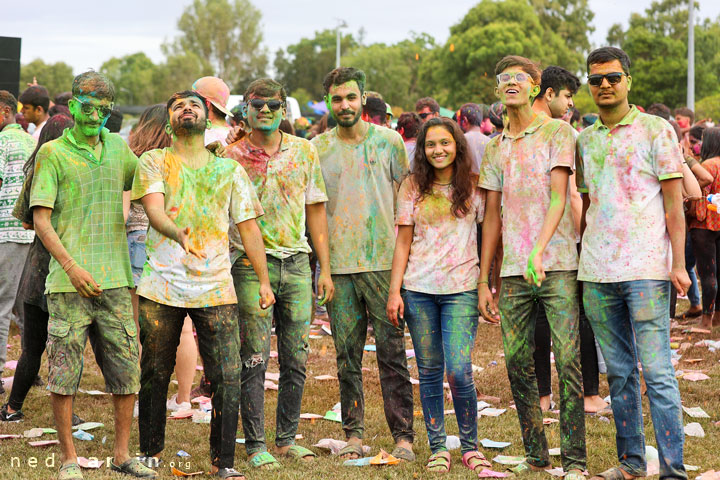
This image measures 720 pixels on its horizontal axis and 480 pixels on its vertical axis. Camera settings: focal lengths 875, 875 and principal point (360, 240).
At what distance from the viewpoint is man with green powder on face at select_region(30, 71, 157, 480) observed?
15.1 feet

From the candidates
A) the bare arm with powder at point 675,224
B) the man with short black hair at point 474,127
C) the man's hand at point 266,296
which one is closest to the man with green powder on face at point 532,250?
the bare arm with powder at point 675,224

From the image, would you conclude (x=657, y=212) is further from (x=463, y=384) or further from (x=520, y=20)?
(x=520, y=20)

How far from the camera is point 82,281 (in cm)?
456

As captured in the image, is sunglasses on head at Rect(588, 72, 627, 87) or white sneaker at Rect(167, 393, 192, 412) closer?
sunglasses on head at Rect(588, 72, 627, 87)

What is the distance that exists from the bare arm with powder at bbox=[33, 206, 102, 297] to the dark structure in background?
6162 mm

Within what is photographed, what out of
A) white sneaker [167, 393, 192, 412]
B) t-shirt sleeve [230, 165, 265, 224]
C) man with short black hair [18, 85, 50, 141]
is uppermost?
man with short black hair [18, 85, 50, 141]

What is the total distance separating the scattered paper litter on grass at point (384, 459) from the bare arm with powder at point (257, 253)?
111cm

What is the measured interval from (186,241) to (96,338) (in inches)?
31.8

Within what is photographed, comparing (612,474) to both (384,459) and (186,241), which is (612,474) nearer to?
(384,459)

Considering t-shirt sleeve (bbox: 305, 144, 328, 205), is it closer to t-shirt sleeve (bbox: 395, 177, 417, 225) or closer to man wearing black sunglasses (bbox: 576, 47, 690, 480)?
t-shirt sleeve (bbox: 395, 177, 417, 225)

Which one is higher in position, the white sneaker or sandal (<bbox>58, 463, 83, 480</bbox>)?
the white sneaker

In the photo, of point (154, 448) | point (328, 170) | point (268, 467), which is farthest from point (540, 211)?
point (154, 448)

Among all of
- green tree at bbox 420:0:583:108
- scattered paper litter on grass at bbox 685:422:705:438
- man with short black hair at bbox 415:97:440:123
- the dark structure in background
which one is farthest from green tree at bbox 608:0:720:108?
scattered paper litter on grass at bbox 685:422:705:438

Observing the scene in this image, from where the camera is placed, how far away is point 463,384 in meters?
4.96
